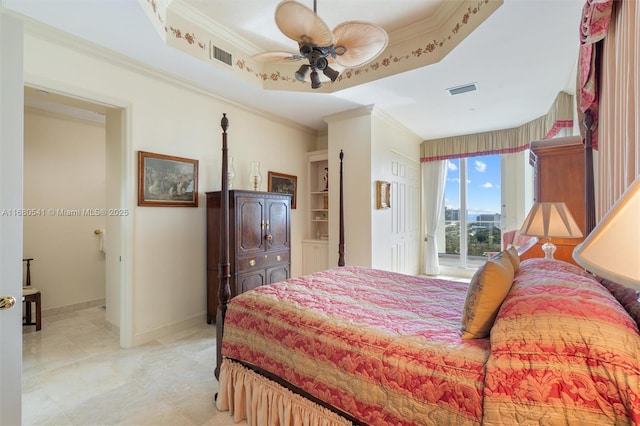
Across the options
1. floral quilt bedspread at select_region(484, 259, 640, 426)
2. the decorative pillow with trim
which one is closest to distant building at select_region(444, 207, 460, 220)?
the decorative pillow with trim

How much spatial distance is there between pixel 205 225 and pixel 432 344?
120 inches

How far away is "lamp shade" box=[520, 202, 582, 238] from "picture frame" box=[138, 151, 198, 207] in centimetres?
335

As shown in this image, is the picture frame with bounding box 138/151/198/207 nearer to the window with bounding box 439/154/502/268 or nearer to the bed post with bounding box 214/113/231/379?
the bed post with bounding box 214/113/231/379

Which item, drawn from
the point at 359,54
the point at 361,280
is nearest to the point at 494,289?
the point at 361,280

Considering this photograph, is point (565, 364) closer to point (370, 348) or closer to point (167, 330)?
point (370, 348)

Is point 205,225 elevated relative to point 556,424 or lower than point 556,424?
elevated

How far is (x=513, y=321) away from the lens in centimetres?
106

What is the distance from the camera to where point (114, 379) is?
90.9 inches

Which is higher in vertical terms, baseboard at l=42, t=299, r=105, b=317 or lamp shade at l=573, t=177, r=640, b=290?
lamp shade at l=573, t=177, r=640, b=290

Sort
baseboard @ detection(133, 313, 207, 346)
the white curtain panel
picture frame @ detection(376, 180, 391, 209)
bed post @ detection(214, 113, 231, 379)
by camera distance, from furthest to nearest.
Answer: the white curtain panel < picture frame @ detection(376, 180, 391, 209) < baseboard @ detection(133, 313, 207, 346) < bed post @ detection(214, 113, 231, 379)

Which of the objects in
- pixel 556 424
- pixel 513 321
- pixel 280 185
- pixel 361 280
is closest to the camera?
pixel 556 424

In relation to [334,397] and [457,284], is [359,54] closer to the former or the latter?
[457,284]

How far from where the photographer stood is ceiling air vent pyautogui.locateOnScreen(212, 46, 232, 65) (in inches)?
117

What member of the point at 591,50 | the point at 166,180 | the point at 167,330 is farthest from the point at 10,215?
the point at 591,50
